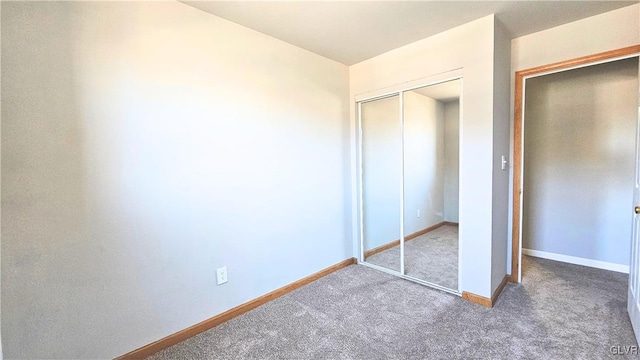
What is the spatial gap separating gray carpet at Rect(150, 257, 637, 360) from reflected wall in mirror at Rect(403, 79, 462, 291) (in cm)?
41

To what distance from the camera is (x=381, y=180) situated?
316 cm

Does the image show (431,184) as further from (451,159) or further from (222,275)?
(222,275)

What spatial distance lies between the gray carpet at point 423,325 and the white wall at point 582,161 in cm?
54

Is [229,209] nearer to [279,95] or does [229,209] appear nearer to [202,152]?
[202,152]

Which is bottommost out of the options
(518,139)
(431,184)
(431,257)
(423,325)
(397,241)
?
(423,325)

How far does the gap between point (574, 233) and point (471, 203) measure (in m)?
1.84

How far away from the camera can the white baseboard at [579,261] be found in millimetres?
2791

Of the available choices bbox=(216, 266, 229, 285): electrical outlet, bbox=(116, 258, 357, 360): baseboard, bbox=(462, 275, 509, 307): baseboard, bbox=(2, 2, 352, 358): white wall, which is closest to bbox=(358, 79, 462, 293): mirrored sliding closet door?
bbox=(462, 275, 509, 307): baseboard

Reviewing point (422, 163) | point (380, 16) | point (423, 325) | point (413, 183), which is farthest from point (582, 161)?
point (380, 16)

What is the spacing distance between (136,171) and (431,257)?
9.26 feet

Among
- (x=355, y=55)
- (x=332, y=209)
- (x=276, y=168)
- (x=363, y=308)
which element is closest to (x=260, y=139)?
(x=276, y=168)

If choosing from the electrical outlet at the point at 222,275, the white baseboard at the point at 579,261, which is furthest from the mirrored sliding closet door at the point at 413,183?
the electrical outlet at the point at 222,275

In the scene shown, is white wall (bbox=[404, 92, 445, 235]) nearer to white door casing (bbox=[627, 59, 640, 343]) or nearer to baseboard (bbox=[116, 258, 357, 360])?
baseboard (bbox=[116, 258, 357, 360])

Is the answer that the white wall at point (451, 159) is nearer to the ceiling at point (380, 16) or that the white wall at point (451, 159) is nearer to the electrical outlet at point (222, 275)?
the ceiling at point (380, 16)
